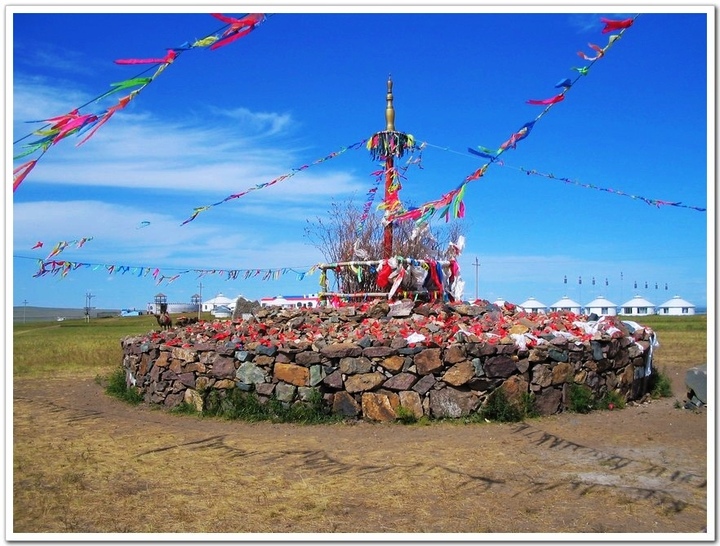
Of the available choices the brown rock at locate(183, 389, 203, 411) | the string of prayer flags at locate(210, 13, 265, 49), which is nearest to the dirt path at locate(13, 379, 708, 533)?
the brown rock at locate(183, 389, 203, 411)

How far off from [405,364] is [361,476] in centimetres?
288

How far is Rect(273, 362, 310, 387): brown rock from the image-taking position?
9531 millimetres

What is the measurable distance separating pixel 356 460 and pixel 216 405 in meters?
3.57

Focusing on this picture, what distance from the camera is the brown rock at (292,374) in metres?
9.53

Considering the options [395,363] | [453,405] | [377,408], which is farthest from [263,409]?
[453,405]

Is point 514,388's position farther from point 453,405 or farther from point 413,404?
point 413,404

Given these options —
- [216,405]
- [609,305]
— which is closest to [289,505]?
[216,405]

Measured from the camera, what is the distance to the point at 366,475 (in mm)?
6672

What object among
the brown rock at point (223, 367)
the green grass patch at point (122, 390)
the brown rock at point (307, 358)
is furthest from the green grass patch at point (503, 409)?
the green grass patch at point (122, 390)

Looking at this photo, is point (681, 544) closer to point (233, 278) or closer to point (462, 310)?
point (462, 310)

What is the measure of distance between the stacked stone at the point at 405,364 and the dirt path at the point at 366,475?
50cm

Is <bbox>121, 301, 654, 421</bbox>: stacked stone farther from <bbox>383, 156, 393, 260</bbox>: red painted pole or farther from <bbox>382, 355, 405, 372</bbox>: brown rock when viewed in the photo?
<bbox>383, 156, 393, 260</bbox>: red painted pole

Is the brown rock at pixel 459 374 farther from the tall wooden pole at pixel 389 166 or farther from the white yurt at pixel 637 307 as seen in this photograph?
the white yurt at pixel 637 307

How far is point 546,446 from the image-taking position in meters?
7.85
